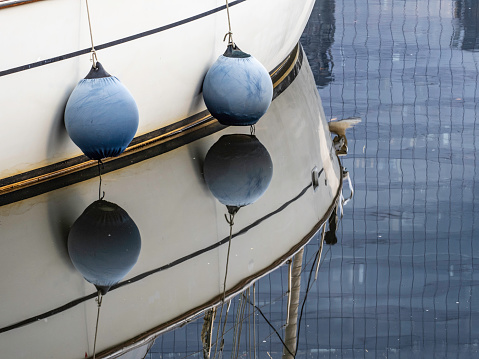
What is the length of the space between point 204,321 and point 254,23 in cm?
223

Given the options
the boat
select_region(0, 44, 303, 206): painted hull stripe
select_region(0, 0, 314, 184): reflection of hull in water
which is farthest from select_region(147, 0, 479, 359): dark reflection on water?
select_region(0, 0, 314, 184): reflection of hull in water

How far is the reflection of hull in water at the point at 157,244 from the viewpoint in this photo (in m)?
2.77

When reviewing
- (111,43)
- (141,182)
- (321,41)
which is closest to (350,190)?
(141,182)

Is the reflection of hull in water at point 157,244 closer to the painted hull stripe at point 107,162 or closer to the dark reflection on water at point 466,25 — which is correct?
the painted hull stripe at point 107,162

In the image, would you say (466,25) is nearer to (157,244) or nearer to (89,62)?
(89,62)

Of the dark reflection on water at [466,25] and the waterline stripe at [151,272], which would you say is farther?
the dark reflection on water at [466,25]

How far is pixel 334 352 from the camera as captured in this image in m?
2.83

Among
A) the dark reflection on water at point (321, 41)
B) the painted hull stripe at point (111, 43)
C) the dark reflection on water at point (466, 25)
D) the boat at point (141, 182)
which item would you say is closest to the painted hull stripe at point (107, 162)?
the boat at point (141, 182)

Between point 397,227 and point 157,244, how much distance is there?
3.28 feet

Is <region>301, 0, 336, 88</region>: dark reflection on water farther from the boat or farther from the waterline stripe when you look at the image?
the waterline stripe

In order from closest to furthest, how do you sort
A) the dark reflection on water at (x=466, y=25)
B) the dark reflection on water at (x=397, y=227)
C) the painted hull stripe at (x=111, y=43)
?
the dark reflection on water at (x=397, y=227)
the painted hull stripe at (x=111, y=43)
the dark reflection on water at (x=466, y=25)

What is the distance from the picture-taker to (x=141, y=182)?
3.78 metres

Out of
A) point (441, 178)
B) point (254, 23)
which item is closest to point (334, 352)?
point (441, 178)

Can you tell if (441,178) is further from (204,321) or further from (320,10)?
(320,10)
